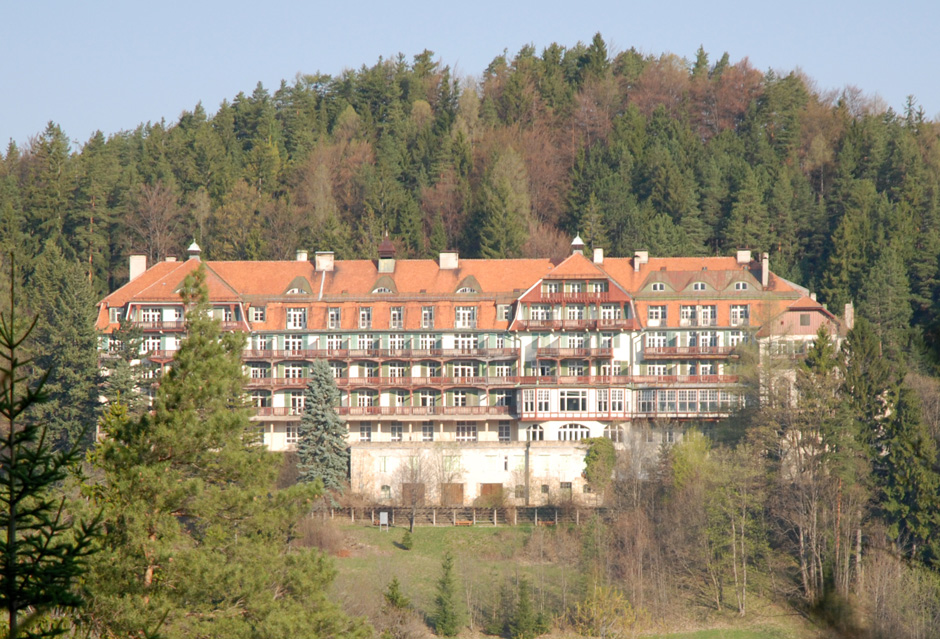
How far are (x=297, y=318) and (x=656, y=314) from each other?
61.4 feet

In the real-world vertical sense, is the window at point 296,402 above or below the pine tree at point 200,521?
above

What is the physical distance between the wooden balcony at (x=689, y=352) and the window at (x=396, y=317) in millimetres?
12709

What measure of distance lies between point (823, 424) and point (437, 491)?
18719mm

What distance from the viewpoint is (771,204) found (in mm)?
84750

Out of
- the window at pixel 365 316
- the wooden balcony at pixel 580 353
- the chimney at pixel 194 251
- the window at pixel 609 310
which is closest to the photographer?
the wooden balcony at pixel 580 353

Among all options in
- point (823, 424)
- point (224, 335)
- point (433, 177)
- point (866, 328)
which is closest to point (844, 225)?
point (866, 328)

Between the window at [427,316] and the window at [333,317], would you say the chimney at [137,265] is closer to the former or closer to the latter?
the window at [333,317]

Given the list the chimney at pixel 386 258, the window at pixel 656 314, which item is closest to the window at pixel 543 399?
the window at pixel 656 314

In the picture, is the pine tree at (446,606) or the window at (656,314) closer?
the pine tree at (446,606)

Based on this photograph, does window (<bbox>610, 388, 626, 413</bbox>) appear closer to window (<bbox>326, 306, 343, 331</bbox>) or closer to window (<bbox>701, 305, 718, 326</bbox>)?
window (<bbox>701, 305, 718, 326</bbox>)

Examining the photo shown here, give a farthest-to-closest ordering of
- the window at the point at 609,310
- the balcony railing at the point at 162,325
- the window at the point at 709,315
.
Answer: the balcony railing at the point at 162,325
the window at the point at 609,310
the window at the point at 709,315

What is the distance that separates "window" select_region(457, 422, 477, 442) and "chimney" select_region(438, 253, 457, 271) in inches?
351

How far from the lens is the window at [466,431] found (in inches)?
2749

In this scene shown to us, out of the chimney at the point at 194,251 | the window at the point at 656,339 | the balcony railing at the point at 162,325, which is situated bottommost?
the window at the point at 656,339
